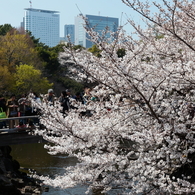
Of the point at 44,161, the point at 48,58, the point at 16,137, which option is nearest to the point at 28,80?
the point at 48,58

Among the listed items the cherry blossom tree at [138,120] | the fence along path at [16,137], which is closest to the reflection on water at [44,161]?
the fence along path at [16,137]

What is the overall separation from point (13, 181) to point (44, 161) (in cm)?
340

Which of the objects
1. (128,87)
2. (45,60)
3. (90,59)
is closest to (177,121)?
(128,87)

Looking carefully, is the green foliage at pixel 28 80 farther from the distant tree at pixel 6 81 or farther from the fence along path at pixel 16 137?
the fence along path at pixel 16 137

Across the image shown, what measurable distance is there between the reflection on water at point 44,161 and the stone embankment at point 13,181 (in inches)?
18.9

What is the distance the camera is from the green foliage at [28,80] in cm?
2677

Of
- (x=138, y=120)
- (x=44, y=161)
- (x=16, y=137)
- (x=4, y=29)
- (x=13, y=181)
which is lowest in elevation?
(x=44, y=161)

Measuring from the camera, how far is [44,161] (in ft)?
42.4

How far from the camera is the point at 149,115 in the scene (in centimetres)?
452

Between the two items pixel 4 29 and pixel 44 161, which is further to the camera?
pixel 4 29

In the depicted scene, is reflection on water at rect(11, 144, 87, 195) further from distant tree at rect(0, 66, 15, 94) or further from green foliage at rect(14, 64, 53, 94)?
green foliage at rect(14, 64, 53, 94)

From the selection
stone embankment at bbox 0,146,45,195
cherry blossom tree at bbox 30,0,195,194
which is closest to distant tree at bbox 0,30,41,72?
stone embankment at bbox 0,146,45,195

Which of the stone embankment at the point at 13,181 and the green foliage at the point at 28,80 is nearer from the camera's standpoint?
the stone embankment at the point at 13,181

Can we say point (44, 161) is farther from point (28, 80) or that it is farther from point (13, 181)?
point (28, 80)
